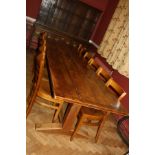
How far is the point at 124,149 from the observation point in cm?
304

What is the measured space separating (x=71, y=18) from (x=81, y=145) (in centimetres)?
404

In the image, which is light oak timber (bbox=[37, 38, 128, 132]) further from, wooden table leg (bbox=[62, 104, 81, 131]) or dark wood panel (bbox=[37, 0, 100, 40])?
dark wood panel (bbox=[37, 0, 100, 40])

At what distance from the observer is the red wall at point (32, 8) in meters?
5.39

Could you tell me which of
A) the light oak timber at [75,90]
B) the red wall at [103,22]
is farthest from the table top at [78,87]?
the red wall at [103,22]

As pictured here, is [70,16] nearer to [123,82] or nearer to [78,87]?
[123,82]

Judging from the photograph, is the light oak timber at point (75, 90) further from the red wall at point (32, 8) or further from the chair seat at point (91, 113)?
the red wall at point (32, 8)

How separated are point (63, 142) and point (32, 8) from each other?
4.19 meters

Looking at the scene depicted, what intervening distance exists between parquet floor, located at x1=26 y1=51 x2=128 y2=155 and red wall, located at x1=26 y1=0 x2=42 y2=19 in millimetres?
3388

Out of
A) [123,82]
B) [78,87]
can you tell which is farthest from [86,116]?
[123,82]

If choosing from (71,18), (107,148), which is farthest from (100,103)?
(71,18)

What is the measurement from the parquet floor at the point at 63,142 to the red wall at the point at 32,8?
11.1 feet

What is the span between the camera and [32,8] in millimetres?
5449
